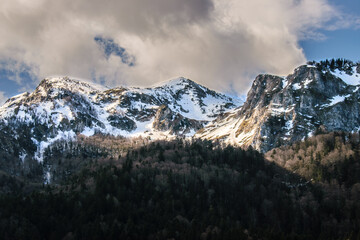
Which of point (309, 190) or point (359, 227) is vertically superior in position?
point (309, 190)

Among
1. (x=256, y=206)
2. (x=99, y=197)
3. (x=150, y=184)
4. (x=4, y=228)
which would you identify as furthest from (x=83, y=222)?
(x=256, y=206)

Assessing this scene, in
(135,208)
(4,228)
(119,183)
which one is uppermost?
(119,183)

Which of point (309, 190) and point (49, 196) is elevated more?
point (309, 190)

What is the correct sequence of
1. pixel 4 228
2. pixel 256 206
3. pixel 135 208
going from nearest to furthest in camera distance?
pixel 4 228
pixel 135 208
pixel 256 206

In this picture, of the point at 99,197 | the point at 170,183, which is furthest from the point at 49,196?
the point at 170,183

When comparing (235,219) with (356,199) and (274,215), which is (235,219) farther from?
(356,199)

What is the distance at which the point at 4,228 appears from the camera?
485 feet

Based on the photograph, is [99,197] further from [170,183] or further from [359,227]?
[359,227]

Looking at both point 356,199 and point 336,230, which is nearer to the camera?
point 336,230

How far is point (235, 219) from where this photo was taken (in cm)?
17100

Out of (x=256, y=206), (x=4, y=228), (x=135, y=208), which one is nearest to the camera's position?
(x=4, y=228)

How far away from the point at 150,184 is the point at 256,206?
57.2 meters

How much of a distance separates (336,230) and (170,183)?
3333 inches

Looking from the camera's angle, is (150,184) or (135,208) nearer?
(135,208)
